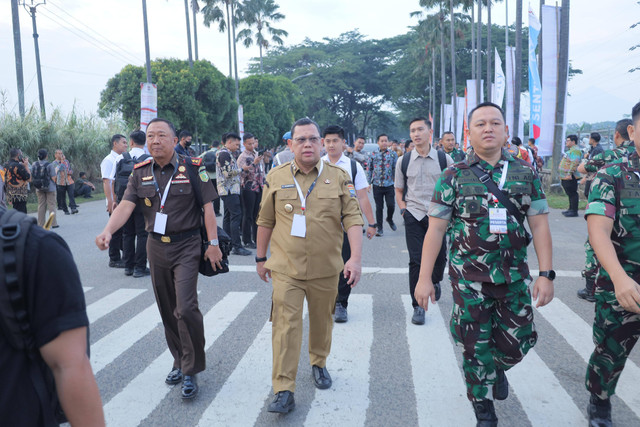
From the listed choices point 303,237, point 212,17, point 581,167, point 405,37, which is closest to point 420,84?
point 405,37

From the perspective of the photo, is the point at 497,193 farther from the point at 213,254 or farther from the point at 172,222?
the point at 172,222

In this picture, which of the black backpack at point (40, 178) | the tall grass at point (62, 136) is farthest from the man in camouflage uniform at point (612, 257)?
the tall grass at point (62, 136)

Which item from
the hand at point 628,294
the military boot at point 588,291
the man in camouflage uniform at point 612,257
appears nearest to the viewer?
the hand at point 628,294

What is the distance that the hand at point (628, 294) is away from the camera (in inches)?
111

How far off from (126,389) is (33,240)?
303 centimetres

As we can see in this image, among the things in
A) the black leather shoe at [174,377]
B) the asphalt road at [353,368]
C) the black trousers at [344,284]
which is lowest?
the asphalt road at [353,368]

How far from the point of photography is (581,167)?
24.2 ft

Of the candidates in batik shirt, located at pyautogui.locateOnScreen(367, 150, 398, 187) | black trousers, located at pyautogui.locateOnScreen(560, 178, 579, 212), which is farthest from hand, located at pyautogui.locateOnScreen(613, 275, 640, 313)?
black trousers, located at pyautogui.locateOnScreen(560, 178, 579, 212)

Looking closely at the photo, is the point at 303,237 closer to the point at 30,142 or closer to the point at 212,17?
the point at 30,142

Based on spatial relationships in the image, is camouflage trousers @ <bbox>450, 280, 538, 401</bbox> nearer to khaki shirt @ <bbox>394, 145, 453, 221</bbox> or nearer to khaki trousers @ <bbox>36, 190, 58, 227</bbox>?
khaki shirt @ <bbox>394, 145, 453, 221</bbox>

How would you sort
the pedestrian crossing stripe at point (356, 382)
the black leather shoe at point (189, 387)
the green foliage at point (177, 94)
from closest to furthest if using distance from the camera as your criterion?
the pedestrian crossing stripe at point (356, 382), the black leather shoe at point (189, 387), the green foliage at point (177, 94)

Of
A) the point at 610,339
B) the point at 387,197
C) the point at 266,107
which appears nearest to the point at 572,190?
the point at 387,197

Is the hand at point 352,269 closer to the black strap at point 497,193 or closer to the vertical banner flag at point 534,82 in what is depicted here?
the black strap at point 497,193

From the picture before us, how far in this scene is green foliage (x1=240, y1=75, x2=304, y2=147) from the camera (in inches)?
1802
